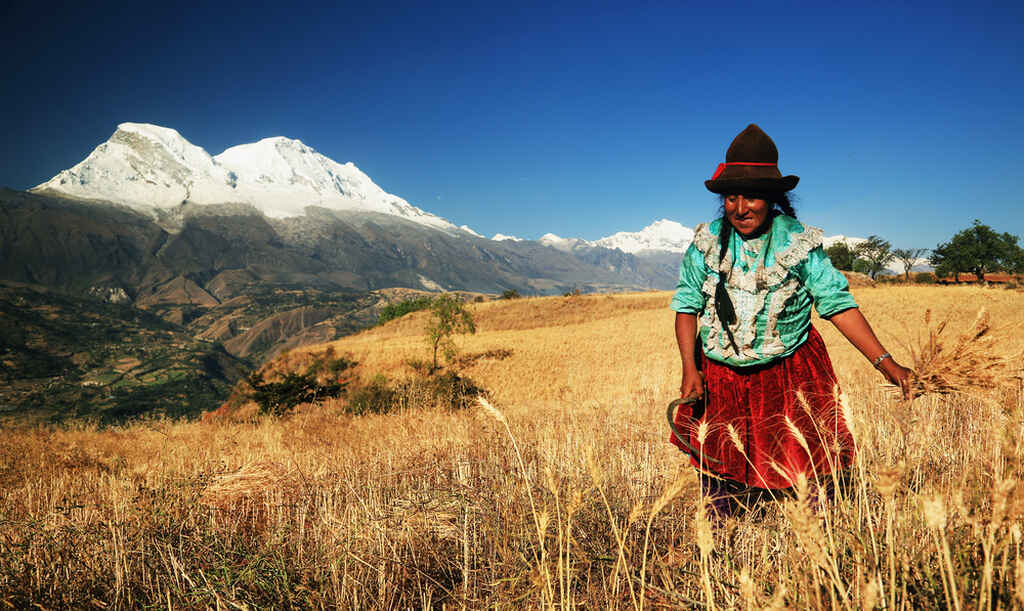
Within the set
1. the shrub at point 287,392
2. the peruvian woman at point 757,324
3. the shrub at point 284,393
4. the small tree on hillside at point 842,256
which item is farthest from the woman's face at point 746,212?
the small tree on hillside at point 842,256

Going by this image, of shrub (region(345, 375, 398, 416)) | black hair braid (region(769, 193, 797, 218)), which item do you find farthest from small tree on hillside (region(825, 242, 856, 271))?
black hair braid (region(769, 193, 797, 218))

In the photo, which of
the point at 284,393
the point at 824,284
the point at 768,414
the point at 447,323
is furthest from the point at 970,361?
the point at 447,323

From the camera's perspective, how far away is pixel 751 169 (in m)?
2.74

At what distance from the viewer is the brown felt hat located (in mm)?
2703

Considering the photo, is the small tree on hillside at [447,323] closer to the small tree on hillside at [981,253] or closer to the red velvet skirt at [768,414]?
the red velvet skirt at [768,414]

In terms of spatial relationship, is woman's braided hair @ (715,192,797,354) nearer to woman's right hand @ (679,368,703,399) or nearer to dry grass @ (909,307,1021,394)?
woman's right hand @ (679,368,703,399)

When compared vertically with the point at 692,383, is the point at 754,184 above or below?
above

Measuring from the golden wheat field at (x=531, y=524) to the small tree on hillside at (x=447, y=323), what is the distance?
18.6 metres

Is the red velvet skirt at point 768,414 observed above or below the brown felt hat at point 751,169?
below

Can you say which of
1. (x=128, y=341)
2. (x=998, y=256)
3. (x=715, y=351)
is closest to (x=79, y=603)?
(x=715, y=351)

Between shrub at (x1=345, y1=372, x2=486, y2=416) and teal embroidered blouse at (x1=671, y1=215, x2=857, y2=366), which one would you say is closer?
teal embroidered blouse at (x1=671, y1=215, x2=857, y2=366)

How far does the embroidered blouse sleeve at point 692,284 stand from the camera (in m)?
3.00

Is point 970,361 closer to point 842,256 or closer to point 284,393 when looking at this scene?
point 284,393

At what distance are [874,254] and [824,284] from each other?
11061 cm
